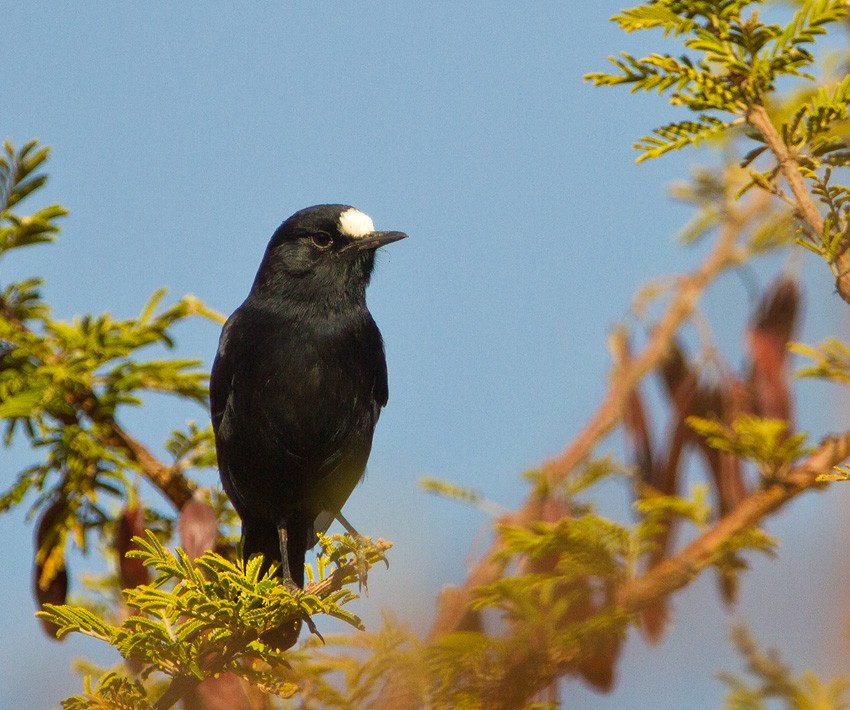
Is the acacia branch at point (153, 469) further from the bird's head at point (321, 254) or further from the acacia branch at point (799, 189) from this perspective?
the acacia branch at point (799, 189)

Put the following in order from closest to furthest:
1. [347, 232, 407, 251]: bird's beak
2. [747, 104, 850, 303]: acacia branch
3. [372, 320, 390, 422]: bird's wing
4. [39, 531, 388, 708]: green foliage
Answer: [747, 104, 850, 303]: acacia branch → [39, 531, 388, 708]: green foliage → [372, 320, 390, 422]: bird's wing → [347, 232, 407, 251]: bird's beak

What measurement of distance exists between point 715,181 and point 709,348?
1.22 meters

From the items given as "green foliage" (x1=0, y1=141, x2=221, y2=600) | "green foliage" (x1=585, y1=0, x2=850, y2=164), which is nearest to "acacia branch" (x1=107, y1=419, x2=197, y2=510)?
"green foliage" (x1=0, y1=141, x2=221, y2=600)

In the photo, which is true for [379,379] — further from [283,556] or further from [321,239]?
[283,556]

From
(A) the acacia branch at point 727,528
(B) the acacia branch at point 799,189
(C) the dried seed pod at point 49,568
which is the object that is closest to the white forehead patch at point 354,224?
(C) the dried seed pod at point 49,568

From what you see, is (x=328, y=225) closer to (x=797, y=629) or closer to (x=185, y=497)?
(x=185, y=497)

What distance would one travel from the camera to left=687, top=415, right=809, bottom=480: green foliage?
3559 mm

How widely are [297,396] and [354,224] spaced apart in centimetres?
84

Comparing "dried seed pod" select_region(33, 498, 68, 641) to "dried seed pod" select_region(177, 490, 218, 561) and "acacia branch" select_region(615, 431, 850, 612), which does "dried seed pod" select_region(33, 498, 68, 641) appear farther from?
"acacia branch" select_region(615, 431, 850, 612)

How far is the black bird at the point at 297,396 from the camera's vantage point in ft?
13.1

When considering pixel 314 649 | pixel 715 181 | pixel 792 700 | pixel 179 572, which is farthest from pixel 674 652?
pixel 715 181

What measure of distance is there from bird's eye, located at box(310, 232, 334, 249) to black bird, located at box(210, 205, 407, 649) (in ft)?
0.11

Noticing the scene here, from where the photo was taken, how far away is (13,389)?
3623 millimetres

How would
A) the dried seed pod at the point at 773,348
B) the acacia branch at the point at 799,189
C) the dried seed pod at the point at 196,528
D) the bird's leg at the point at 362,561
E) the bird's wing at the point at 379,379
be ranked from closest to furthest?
the acacia branch at the point at 799,189, the bird's leg at the point at 362,561, the dried seed pod at the point at 196,528, the dried seed pod at the point at 773,348, the bird's wing at the point at 379,379
